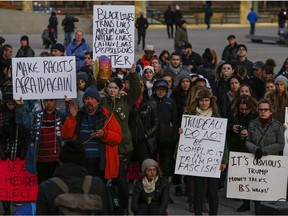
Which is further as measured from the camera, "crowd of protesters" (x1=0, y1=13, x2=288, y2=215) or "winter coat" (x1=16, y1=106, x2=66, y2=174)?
"winter coat" (x1=16, y1=106, x2=66, y2=174)

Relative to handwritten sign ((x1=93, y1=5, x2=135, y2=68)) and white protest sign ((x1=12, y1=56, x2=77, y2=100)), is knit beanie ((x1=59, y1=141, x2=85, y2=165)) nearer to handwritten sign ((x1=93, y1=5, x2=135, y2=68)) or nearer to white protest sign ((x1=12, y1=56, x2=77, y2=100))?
white protest sign ((x1=12, y1=56, x2=77, y2=100))

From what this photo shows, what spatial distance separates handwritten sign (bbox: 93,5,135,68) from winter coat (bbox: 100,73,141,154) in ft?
7.32

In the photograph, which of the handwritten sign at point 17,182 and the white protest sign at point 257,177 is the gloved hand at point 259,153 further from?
the handwritten sign at point 17,182

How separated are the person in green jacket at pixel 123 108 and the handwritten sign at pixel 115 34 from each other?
2.23 meters

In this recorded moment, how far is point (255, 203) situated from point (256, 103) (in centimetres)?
120

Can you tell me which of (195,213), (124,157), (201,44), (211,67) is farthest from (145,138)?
(201,44)

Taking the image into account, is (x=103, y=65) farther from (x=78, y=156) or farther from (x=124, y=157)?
(x=78, y=156)

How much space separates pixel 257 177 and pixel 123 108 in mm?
1646

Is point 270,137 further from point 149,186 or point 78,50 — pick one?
A: point 78,50

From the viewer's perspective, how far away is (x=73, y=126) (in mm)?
8789

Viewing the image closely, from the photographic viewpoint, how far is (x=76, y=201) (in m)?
5.55

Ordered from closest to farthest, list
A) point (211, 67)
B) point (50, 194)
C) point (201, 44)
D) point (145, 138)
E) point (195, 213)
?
point (50, 194), point (195, 213), point (145, 138), point (211, 67), point (201, 44)

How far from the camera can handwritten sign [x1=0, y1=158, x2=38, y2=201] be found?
9.77 metres

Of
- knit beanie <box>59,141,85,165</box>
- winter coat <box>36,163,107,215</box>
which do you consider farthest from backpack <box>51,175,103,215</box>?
knit beanie <box>59,141,85,165</box>
